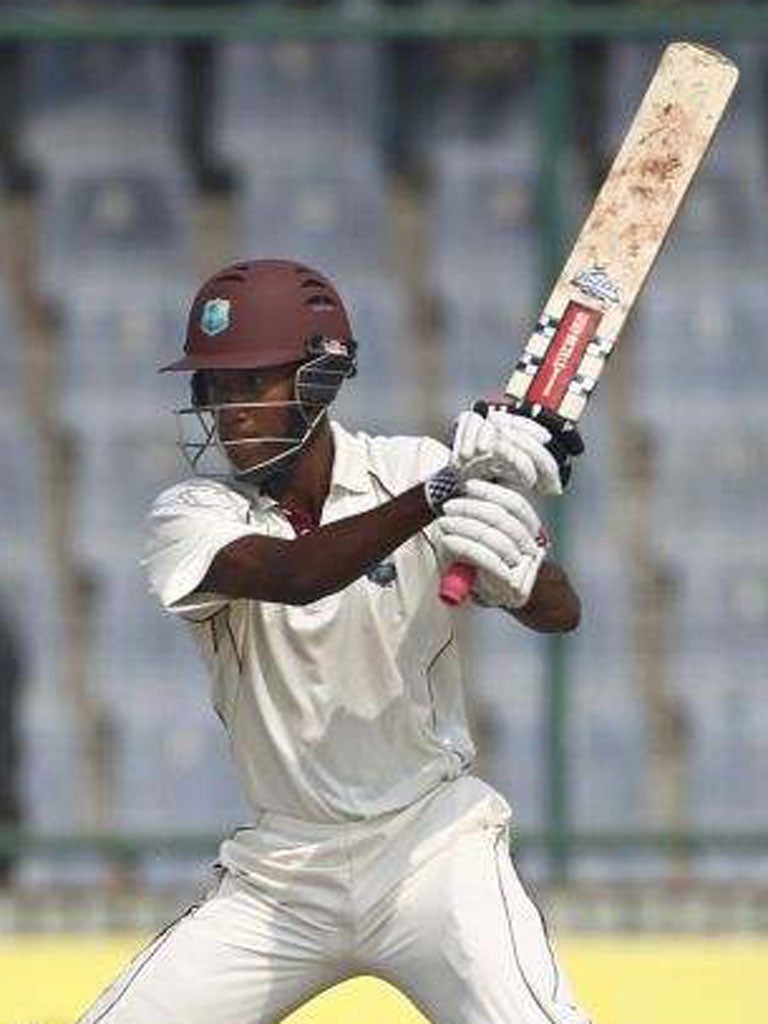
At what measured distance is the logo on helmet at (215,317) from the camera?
17.3 ft

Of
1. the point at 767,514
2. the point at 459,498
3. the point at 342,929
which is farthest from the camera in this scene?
the point at 767,514

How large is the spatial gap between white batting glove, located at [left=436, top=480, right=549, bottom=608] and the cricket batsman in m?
0.20

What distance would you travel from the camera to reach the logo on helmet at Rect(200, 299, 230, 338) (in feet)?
17.3

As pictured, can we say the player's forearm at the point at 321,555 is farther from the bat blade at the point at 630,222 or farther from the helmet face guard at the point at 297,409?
the bat blade at the point at 630,222

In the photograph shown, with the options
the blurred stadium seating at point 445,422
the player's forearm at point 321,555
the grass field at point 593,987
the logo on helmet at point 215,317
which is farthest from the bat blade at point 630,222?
the blurred stadium seating at point 445,422

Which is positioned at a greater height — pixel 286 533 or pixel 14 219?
pixel 14 219

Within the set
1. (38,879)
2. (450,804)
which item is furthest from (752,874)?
(450,804)

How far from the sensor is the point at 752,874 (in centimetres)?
892

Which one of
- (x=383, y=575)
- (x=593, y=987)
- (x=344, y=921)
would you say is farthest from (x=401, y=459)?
(x=593, y=987)

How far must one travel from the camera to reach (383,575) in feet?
17.5

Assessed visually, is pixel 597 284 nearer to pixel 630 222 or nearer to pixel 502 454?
pixel 630 222

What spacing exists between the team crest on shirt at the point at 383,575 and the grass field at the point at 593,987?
1556 mm

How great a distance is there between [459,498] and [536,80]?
4.29 meters

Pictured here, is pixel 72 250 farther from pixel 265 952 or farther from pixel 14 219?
pixel 265 952
